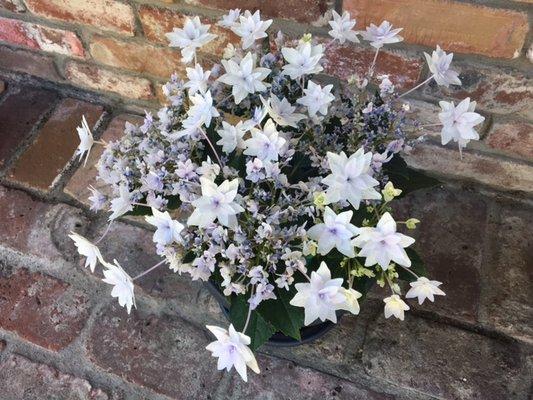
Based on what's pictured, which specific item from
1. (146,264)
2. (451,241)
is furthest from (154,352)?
(451,241)

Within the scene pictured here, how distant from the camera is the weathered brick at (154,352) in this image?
3.26ft

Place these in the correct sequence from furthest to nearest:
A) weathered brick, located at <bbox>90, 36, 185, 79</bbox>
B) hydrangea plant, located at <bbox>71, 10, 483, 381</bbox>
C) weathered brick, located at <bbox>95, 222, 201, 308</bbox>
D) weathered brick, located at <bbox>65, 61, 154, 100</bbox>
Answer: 1. weathered brick, located at <bbox>65, 61, 154, 100</bbox>
2. weathered brick, located at <bbox>90, 36, 185, 79</bbox>
3. weathered brick, located at <bbox>95, 222, 201, 308</bbox>
4. hydrangea plant, located at <bbox>71, 10, 483, 381</bbox>

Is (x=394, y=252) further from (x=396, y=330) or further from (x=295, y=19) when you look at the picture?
(x=295, y=19)

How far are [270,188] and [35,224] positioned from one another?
681 millimetres

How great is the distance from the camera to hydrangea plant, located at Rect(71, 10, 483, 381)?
65 centimetres

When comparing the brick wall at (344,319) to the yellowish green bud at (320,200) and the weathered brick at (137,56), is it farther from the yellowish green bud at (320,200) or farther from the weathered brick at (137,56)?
the yellowish green bud at (320,200)

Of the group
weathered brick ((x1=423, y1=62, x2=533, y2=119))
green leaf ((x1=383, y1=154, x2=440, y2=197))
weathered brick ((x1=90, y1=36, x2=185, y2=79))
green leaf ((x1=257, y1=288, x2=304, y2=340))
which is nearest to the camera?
green leaf ((x1=257, y1=288, x2=304, y2=340))

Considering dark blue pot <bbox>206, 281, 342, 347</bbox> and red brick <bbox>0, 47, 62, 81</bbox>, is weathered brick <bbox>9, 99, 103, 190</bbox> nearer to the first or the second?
red brick <bbox>0, 47, 62, 81</bbox>

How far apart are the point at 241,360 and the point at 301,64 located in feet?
1.28

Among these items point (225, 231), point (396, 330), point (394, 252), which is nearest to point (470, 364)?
point (396, 330)

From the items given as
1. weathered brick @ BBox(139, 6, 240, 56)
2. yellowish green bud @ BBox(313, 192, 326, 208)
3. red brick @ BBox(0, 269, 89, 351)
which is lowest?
red brick @ BBox(0, 269, 89, 351)

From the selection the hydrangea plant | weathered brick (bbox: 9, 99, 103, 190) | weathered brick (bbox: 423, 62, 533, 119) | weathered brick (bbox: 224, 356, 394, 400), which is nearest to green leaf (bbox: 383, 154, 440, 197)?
the hydrangea plant

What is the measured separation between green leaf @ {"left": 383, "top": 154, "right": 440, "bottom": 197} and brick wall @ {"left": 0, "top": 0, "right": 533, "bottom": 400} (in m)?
0.23

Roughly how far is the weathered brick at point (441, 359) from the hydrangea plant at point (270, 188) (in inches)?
8.8
